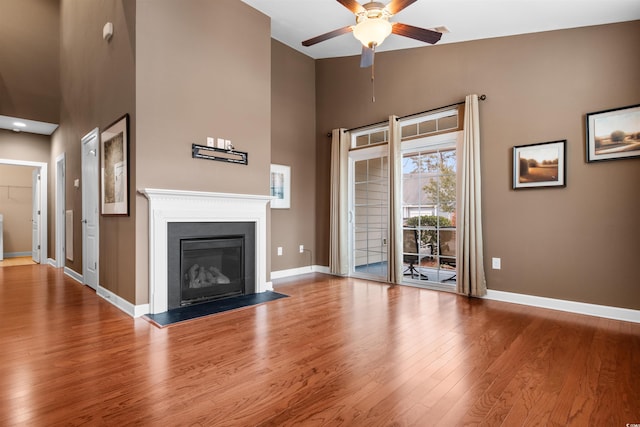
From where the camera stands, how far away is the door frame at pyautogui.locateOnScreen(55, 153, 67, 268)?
5.95m

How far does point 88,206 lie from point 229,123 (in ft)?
8.21

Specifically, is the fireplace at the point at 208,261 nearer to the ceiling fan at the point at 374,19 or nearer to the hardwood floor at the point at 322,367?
the hardwood floor at the point at 322,367

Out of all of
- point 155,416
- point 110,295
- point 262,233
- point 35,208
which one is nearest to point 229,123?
point 262,233

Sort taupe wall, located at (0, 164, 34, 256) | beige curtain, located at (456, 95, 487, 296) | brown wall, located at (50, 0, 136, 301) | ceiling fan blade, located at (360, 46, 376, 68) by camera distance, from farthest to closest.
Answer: taupe wall, located at (0, 164, 34, 256)
beige curtain, located at (456, 95, 487, 296)
brown wall, located at (50, 0, 136, 301)
ceiling fan blade, located at (360, 46, 376, 68)

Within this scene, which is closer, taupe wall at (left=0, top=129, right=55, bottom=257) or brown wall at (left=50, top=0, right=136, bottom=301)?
brown wall at (left=50, top=0, right=136, bottom=301)

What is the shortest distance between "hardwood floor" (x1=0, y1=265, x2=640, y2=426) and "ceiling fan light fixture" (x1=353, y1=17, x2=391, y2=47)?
2.57 metres

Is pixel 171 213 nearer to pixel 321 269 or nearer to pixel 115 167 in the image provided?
pixel 115 167

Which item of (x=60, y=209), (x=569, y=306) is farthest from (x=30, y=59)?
(x=569, y=306)

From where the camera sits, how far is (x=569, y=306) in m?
3.42

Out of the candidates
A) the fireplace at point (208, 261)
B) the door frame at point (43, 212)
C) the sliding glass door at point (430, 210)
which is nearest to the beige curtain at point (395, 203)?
the sliding glass door at point (430, 210)

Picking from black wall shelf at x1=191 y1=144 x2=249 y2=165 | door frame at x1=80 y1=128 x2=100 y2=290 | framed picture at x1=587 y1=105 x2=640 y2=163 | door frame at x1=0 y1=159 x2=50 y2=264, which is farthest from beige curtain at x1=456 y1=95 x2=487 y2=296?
door frame at x1=0 y1=159 x2=50 y2=264

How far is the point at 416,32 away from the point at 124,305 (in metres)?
4.01

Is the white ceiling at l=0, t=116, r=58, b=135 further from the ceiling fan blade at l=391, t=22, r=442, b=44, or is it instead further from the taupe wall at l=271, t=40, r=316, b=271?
the ceiling fan blade at l=391, t=22, r=442, b=44

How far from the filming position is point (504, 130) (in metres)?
3.85
